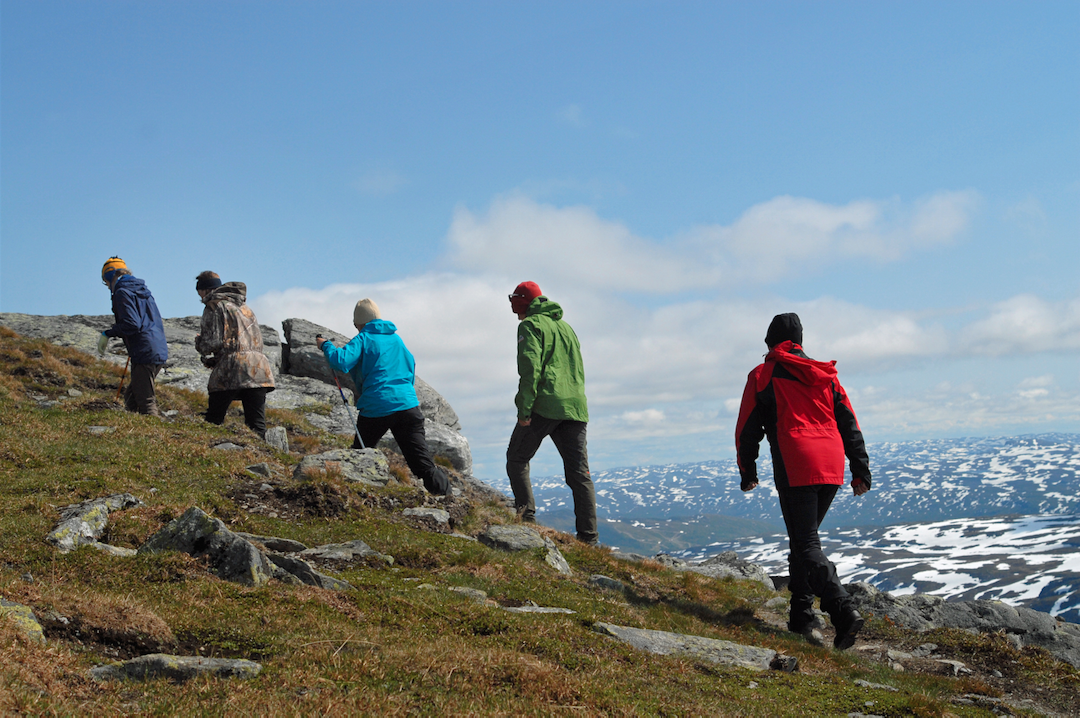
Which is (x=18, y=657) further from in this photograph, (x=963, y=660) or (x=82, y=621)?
(x=963, y=660)

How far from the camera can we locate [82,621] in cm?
546

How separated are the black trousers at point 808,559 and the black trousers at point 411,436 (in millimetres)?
6901

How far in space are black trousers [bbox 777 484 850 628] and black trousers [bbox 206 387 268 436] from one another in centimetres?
1179

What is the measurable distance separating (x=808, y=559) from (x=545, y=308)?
259 inches

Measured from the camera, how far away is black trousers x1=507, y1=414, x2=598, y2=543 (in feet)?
42.7

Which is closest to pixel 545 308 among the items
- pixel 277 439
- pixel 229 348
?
pixel 229 348

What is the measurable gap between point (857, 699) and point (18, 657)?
6.68 meters

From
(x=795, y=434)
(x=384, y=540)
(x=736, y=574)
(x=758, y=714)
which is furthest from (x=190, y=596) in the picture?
(x=736, y=574)

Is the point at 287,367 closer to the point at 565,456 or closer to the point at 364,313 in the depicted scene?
the point at 364,313

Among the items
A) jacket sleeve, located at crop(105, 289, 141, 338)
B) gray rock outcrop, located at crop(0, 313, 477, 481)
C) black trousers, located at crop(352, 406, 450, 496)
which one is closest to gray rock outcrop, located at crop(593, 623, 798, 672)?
black trousers, located at crop(352, 406, 450, 496)

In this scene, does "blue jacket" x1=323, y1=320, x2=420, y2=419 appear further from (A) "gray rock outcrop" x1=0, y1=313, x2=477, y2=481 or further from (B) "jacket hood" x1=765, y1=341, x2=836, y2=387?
(A) "gray rock outcrop" x1=0, y1=313, x2=477, y2=481

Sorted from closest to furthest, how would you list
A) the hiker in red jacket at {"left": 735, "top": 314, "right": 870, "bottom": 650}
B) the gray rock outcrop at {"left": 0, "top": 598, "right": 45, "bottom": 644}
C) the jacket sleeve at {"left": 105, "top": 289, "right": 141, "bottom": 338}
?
the gray rock outcrop at {"left": 0, "top": 598, "right": 45, "bottom": 644} < the hiker in red jacket at {"left": 735, "top": 314, "right": 870, "bottom": 650} < the jacket sleeve at {"left": 105, "top": 289, "right": 141, "bottom": 338}

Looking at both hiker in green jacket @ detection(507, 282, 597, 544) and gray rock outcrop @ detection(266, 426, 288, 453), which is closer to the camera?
hiker in green jacket @ detection(507, 282, 597, 544)

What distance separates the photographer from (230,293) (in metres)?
16.2
